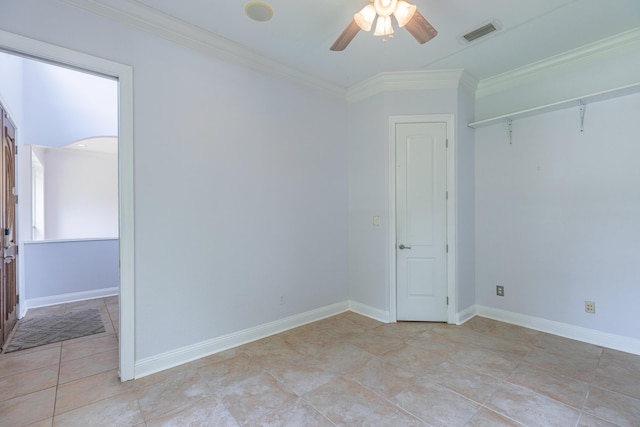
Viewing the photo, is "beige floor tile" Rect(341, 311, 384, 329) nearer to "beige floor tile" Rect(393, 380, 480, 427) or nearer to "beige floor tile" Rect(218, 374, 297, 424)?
"beige floor tile" Rect(393, 380, 480, 427)

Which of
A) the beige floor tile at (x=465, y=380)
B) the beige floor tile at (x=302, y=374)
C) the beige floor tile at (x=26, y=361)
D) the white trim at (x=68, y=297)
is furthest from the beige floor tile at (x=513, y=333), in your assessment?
the white trim at (x=68, y=297)

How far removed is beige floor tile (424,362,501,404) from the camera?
2.10 metres

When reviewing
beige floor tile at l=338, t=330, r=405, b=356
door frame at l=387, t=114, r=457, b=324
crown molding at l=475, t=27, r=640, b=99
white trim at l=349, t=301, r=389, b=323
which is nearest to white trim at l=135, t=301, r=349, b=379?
white trim at l=349, t=301, r=389, b=323

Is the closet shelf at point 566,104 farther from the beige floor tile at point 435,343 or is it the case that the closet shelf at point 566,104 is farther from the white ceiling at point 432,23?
the beige floor tile at point 435,343

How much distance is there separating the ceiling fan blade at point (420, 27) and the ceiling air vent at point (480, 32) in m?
0.93

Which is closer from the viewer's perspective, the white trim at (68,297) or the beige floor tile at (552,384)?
the beige floor tile at (552,384)

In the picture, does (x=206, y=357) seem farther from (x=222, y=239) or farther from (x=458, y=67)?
(x=458, y=67)

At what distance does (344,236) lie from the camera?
394 cm

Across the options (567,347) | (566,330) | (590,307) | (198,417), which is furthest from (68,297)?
(590,307)

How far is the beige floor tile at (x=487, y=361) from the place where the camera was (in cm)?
239

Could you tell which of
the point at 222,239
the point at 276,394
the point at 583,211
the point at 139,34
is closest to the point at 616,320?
the point at 583,211

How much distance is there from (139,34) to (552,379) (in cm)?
423

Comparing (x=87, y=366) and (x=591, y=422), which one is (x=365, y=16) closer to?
(x=591, y=422)

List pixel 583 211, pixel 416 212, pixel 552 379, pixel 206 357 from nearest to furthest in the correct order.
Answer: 1. pixel 552 379
2. pixel 206 357
3. pixel 583 211
4. pixel 416 212
